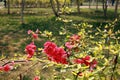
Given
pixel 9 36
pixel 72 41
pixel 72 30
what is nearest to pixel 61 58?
pixel 72 41

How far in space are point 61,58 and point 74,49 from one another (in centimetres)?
98

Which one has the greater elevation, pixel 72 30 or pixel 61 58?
pixel 61 58

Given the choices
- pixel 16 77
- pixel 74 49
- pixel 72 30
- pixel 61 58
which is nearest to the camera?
pixel 61 58

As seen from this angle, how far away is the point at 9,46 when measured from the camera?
1235 cm

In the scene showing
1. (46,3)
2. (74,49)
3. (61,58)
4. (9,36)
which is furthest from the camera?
(46,3)

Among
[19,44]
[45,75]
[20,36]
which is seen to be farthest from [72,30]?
[45,75]

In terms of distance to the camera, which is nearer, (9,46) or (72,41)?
(72,41)

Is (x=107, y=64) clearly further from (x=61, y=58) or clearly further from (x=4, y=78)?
(x=4, y=78)

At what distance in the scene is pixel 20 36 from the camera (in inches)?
576

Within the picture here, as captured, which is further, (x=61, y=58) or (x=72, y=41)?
(x=72, y=41)

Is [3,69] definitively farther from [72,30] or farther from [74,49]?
[72,30]

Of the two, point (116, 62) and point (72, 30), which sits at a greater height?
point (116, 62)

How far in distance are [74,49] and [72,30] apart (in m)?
12.2

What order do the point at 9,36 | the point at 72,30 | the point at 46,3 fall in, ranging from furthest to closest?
the point at 46,3 < the point at 72,30 < the point at 9,36
